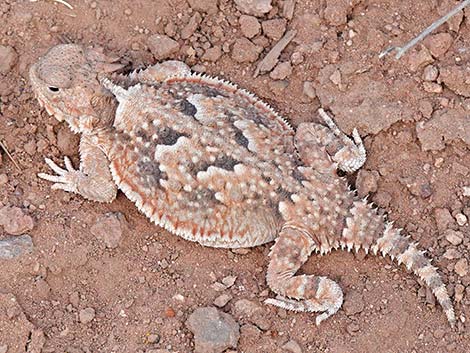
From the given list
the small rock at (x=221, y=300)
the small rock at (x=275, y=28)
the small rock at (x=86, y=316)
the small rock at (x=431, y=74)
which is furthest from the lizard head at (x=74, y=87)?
the small rock at (x=431, y=74)

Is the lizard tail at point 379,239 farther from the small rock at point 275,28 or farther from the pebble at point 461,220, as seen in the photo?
the small rock at point 275,28

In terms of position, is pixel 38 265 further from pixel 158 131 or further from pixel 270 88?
pixel 270 88

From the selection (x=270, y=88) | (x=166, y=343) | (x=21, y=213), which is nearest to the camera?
(x=166, y=343)

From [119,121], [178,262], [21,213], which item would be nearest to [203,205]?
[178,262]

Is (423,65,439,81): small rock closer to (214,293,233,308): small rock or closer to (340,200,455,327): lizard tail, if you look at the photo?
(340,200,455,327): lizard tail

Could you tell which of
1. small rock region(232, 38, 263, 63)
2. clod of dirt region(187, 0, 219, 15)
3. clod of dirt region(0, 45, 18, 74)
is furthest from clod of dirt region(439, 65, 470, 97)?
clod of dirt region(0, 45, 18, 74)

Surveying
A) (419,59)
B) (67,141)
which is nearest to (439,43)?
(419,59)
